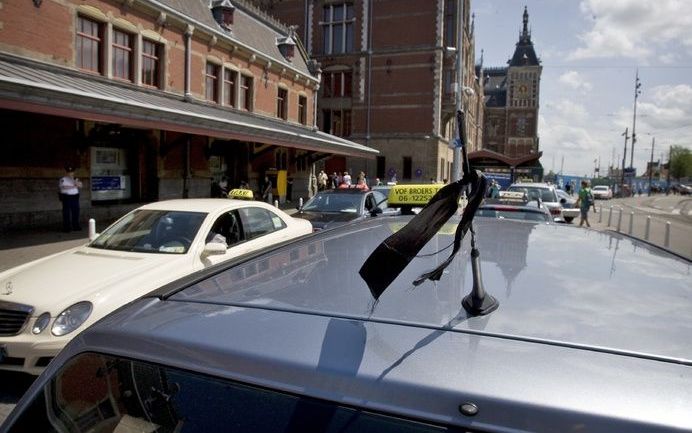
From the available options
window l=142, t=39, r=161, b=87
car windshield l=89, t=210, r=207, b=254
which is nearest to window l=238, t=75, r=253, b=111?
window l=142, t=39, r=161, b=87

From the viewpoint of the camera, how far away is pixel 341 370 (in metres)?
1.08

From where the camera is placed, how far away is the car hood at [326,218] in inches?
387

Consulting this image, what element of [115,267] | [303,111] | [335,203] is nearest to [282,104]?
[303,111]

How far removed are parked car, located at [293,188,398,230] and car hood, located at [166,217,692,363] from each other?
25.7ft

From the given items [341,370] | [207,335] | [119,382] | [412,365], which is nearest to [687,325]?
[412,365]

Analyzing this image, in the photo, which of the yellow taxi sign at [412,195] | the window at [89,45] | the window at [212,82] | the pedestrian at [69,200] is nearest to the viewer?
the yellow taxi sign at [412,195]

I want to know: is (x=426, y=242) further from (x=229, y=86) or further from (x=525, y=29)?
(x=525, y=29)

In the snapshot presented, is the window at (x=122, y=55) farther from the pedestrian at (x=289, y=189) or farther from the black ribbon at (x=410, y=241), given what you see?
the black ribbon at (x=410, y=241)

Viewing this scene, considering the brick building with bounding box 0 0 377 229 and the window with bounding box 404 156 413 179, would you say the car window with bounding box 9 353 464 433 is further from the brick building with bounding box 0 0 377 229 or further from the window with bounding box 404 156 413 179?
the window with bounding box 404 156 413 179

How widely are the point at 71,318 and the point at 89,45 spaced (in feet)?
48.9

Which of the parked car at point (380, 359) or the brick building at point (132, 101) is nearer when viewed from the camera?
the parked car at point (380, 359)

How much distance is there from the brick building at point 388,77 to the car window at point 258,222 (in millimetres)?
29350

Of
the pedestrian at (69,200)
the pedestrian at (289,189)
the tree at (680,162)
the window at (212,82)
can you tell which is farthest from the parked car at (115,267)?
the tree at (680,162)

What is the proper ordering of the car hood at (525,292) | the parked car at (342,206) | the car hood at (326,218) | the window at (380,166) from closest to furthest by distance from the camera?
the car hood at (525,292) → the car hood at (326,218) → the parked car at (342,206) → the window at (380,166)
